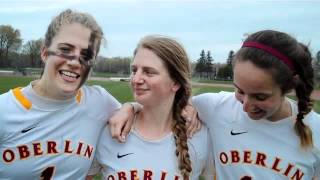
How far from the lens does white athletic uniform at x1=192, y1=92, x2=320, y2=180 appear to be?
2.84 meters

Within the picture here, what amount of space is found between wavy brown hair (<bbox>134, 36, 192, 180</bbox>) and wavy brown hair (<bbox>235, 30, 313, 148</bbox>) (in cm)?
42

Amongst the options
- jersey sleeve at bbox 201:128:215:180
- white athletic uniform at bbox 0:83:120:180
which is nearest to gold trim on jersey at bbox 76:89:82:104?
white athletic uniform at bbox 0:83:120:180

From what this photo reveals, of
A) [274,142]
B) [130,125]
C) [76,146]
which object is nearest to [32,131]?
[76,146]

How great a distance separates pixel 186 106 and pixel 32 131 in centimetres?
117

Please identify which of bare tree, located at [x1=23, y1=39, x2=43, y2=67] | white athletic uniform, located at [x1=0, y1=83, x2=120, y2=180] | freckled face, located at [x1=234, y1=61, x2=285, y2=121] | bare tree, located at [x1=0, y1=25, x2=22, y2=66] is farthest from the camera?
bare tree, located at [x1=0, y1=25, x2=22, y2=66]

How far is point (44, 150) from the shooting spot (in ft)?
9.21

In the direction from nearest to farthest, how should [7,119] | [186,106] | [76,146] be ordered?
1. [7,119]
2. [76,146]
3. [186,106]

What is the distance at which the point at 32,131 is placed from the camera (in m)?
2.80

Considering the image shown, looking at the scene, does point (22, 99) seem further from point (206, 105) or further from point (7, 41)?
point (7, 41)

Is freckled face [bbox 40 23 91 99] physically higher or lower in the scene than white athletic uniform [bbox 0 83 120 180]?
higher

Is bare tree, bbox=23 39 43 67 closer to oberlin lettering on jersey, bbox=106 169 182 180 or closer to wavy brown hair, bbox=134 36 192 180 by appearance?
wavy brown hair, bbox=134 36 192 180

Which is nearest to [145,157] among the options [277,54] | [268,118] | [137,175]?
[137,175]

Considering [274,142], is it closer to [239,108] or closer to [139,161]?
[239,108]

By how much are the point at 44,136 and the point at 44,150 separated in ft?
0.32
